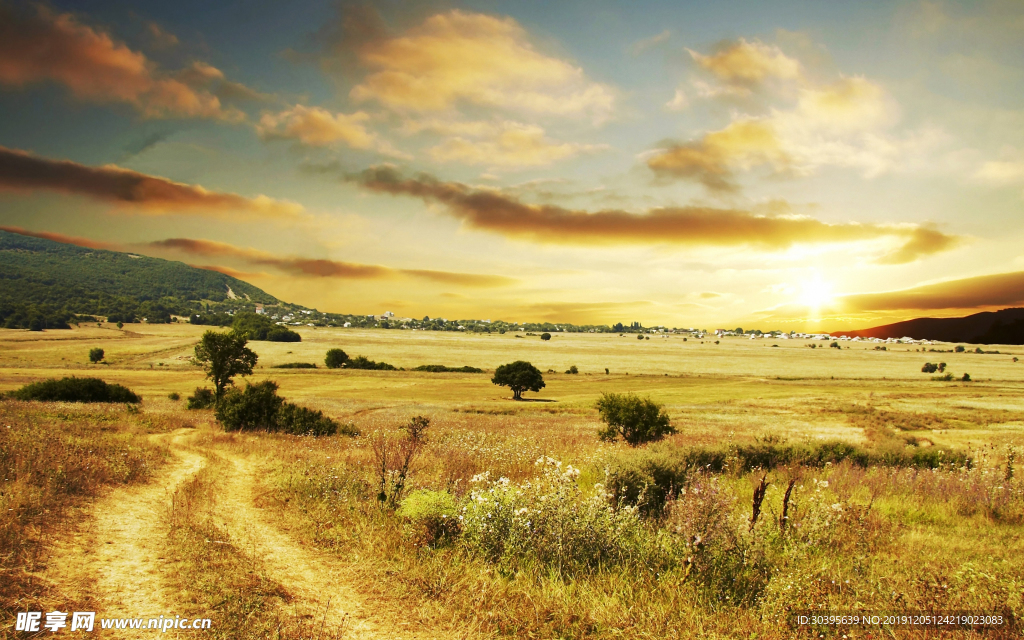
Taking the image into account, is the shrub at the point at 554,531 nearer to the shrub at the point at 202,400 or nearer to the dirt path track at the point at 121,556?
the dirt path track at the point at 121,556

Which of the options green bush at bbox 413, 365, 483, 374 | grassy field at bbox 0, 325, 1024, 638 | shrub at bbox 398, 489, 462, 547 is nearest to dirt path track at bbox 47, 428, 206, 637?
grassy field at bbox 0, 325, 1024, 638

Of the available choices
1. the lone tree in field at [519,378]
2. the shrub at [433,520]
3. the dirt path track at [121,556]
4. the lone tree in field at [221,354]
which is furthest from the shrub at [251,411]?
the lone tree in field at [519,378]

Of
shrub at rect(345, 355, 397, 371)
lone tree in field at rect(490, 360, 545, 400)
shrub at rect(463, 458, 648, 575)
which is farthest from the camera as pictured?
shrub at rect(345, 355, 397, 371)

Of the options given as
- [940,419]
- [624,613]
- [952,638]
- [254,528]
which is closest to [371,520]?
[254,528]

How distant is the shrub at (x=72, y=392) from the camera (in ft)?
108

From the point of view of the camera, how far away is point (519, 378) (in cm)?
7006

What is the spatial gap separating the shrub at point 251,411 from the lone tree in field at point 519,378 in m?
48.3

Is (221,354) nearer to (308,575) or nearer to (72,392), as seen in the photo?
(72,392)

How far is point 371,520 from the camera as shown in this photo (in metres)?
7.62

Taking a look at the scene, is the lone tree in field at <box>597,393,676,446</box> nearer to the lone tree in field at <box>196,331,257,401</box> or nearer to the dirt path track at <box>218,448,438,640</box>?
the dirt path track at <box>218,448,438,640</box>

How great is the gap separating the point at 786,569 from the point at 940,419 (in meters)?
53.3

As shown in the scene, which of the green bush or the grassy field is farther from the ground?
the grassy field

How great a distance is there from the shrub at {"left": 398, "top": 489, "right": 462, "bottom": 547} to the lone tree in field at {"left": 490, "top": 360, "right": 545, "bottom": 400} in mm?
62447

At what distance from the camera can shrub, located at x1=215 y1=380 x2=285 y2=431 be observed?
858 inches
